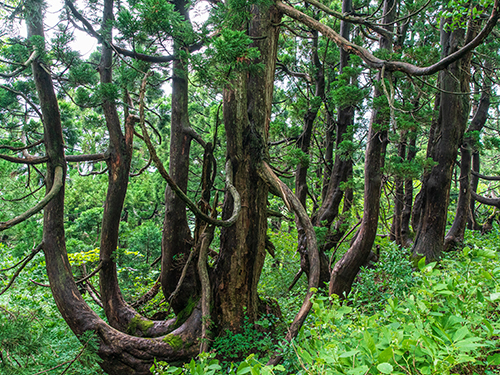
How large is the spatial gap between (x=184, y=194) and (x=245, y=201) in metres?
1.00

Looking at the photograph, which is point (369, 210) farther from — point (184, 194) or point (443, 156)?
point (184, 194)

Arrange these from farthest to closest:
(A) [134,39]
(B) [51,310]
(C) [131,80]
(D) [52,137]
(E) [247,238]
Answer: (B) [51,310] → (D) [52,137] → (E) [247,238] → (C) [131,80] → (A) [134,39]

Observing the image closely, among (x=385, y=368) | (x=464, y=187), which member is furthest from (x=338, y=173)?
(x=385, y=368)

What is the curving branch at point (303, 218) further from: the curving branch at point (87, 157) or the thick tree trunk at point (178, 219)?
the curving branch at point (87, 157)

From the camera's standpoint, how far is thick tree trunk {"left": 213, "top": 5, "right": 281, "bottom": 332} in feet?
11.5

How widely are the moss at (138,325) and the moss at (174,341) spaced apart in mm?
621

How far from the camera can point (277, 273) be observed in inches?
295

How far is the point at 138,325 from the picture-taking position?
13.8ft

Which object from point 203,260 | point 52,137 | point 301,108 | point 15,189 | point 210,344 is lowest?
point 210,344

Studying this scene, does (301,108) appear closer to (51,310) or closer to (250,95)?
(250,95)

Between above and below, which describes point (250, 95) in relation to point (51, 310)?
above

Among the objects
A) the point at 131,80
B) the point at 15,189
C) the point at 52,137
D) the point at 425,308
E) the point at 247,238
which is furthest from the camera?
the point at 15,189

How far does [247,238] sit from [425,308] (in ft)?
7.61

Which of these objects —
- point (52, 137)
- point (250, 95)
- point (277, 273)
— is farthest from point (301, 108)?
point (52, 137)
